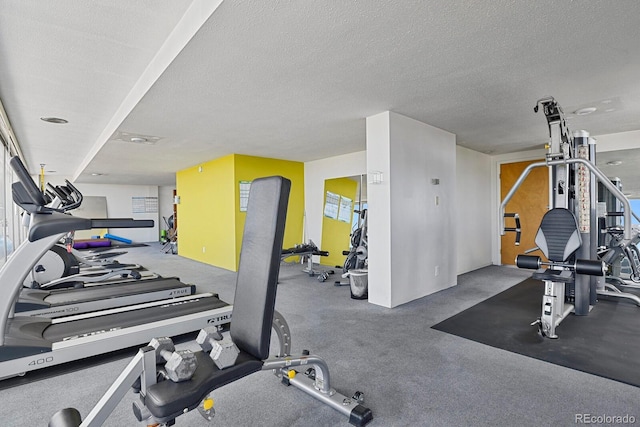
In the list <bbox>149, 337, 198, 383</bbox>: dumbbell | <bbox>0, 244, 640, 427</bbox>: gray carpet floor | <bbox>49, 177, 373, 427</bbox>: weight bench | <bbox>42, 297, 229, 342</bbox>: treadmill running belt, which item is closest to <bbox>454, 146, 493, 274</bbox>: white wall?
<bbox>0, 244, 640, 427</bbox>: gray carpet floor

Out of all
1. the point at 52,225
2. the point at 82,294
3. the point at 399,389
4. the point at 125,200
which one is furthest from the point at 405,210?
the point at 125,200

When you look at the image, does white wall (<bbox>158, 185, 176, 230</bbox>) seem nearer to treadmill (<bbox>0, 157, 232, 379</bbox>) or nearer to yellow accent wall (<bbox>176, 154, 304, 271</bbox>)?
yellow accent wall (<bbox>176, 154, 304, 271</bbox>)

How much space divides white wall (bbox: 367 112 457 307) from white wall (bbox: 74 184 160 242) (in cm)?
1053

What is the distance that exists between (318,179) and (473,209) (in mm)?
3117

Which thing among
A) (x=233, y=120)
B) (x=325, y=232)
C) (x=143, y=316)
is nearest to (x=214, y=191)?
(x=325, y=232)

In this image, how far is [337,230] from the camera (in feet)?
21.4

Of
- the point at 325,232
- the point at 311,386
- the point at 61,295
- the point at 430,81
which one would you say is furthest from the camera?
the point at 325,232

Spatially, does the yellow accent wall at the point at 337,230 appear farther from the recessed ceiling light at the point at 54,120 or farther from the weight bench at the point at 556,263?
the recessed ceiling light at the point at 54,120

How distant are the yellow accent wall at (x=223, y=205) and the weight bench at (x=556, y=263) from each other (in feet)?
12.5

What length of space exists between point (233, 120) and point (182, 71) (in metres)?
1.42

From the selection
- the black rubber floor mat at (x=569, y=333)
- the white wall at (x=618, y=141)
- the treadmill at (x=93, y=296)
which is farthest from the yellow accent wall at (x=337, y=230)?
the white wall at (x=618, y=141)

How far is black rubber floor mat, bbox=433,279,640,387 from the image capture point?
2.41m

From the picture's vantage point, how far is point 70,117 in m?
4.28

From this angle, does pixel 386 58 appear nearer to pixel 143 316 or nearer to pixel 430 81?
pixel 430 81
